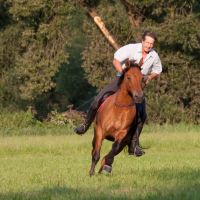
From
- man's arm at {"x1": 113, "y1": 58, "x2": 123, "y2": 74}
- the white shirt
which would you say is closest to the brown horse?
man's arm at {"x1": 113, "y1": 58, "x2": 123, "y2": 74}

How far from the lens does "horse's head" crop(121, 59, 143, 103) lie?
764 cm

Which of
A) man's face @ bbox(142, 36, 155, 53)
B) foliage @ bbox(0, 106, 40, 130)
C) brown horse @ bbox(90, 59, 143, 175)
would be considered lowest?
foliage @ bbox(0, 106, 40, 130)

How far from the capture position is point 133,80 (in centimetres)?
788

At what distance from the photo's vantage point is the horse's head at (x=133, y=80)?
301 inches

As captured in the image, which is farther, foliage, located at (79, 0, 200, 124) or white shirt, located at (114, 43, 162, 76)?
foliage, located at (79, 0, 200, 124)

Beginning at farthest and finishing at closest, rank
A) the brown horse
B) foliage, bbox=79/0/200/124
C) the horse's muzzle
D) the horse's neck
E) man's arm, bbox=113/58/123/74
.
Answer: foliage, bbox=79/0/200/124
man's arm, bbox=113/58/123/74
the horse's neck
the brown horse
the horse's muzzle

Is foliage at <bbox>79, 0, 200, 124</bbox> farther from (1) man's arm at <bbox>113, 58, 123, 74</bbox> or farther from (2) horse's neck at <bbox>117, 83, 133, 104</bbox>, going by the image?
(2) horse's neck at <bbox>117, 83, 133, 104</bbox>

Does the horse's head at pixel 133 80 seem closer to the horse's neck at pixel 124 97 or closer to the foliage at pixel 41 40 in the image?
the horse's neck at pixel 124 97

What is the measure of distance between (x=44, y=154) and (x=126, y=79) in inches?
343

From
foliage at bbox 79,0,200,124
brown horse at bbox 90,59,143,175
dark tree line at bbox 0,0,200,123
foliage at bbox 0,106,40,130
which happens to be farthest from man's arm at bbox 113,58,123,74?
foliage at bbox 0,106,40,130

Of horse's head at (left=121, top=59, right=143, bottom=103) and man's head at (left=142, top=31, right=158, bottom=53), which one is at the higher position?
man's head at (left=142, top=31, right=158, bottom=53)

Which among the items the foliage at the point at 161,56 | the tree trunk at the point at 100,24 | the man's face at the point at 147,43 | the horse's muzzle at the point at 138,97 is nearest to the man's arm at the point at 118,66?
the man's face at the point at 147,43

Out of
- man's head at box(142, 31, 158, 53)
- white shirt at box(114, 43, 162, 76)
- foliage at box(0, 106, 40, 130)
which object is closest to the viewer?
man's head at box(142, 31, 158, 53)

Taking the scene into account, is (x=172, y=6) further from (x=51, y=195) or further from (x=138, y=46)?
(x=51, y=195)
